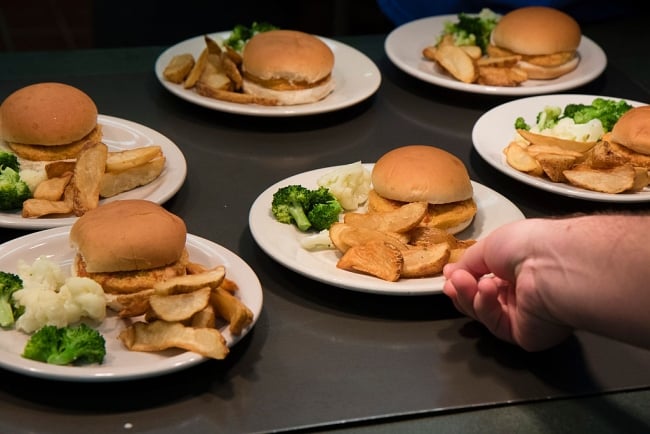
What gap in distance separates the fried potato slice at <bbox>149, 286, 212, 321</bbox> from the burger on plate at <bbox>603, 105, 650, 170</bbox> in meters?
1.37

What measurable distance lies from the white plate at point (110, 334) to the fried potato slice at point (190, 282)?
0.32 feet

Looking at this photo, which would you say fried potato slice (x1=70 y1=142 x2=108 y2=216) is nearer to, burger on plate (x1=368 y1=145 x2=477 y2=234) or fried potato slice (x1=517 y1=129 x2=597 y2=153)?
burger on plate (x1=368 y1=145 x2=477 y2=234)

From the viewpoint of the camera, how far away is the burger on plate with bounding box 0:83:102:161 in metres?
2.36

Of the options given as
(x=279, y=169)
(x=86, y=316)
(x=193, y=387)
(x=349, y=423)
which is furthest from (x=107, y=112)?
(x=349, y=423)

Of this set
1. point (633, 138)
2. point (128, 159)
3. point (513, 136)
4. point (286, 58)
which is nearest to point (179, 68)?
point (286, 58)

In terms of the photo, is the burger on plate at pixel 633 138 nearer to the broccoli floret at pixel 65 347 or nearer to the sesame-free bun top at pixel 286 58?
the sesame-free bun top at pixel 286 58

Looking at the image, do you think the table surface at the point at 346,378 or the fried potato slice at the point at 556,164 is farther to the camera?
the fried potato slice at the point at 556,164

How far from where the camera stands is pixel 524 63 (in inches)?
126

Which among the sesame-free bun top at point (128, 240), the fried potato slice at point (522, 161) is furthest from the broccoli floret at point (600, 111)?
the sesame-free bun top at point (128, 240)

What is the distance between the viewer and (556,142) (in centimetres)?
250

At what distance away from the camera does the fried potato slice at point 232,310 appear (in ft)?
5.44

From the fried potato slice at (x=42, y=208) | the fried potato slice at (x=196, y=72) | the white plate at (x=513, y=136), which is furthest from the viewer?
the fried potato slice at (x=196, y=72)

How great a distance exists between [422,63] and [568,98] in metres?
0.58

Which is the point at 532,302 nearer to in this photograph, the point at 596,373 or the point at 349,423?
the point at 596,373
